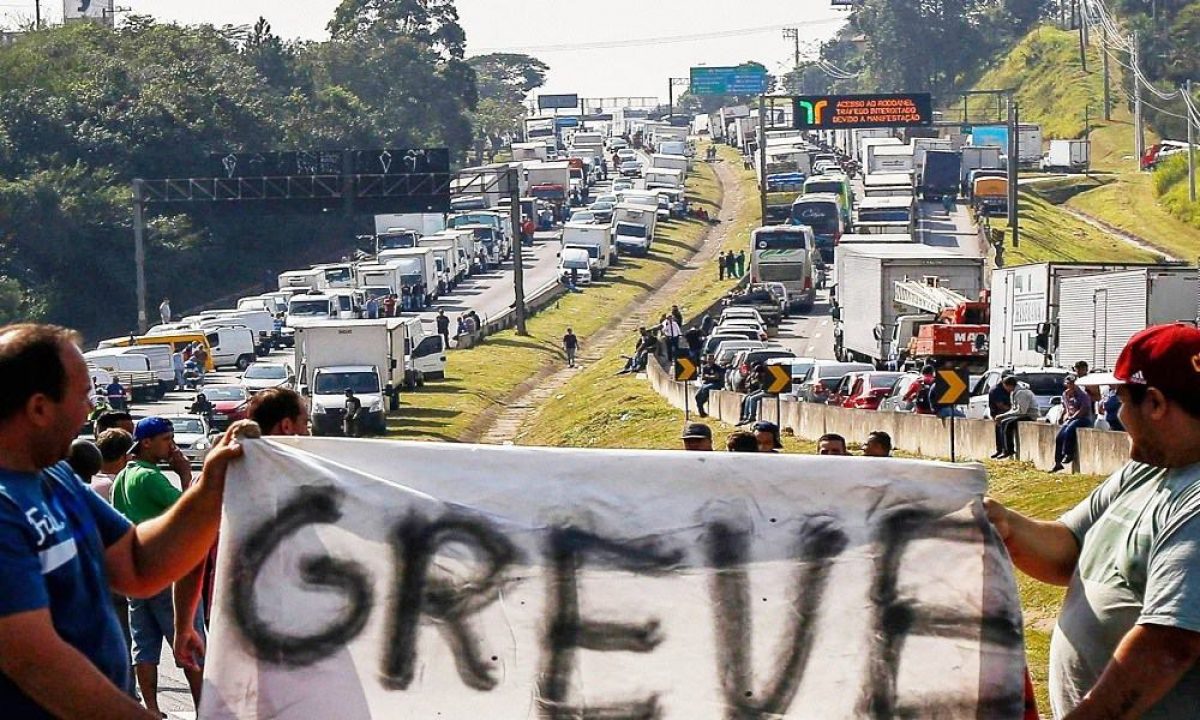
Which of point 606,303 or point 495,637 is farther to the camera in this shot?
point 606,303

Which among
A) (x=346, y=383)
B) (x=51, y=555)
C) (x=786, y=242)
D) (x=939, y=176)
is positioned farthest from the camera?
(x=939, y=176)

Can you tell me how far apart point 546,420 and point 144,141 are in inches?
2154

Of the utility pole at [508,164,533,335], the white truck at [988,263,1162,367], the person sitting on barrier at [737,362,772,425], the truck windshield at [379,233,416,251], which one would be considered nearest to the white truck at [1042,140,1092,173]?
the truck windshield at [379,233,416,251]

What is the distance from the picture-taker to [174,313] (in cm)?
9794

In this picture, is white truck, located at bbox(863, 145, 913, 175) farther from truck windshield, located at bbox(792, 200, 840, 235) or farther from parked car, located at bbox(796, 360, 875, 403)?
parked car, located at bbox(796, 360, 875, 403)

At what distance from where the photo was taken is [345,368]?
51.5 meters

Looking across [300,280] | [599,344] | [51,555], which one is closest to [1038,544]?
[51,555]

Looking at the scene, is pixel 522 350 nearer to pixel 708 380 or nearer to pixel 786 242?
pixel 786 242

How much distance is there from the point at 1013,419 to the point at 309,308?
48.2 metres

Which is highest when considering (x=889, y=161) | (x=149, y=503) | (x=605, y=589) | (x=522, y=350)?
(x=605, y=589)

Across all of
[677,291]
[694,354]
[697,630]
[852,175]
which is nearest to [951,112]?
[852,175]

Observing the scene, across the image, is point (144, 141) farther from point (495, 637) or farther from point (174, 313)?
point (495, 637)

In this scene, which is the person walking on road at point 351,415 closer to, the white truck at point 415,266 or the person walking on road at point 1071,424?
the person walking on road at point 1071,424

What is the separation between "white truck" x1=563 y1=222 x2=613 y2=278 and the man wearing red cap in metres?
90.3
